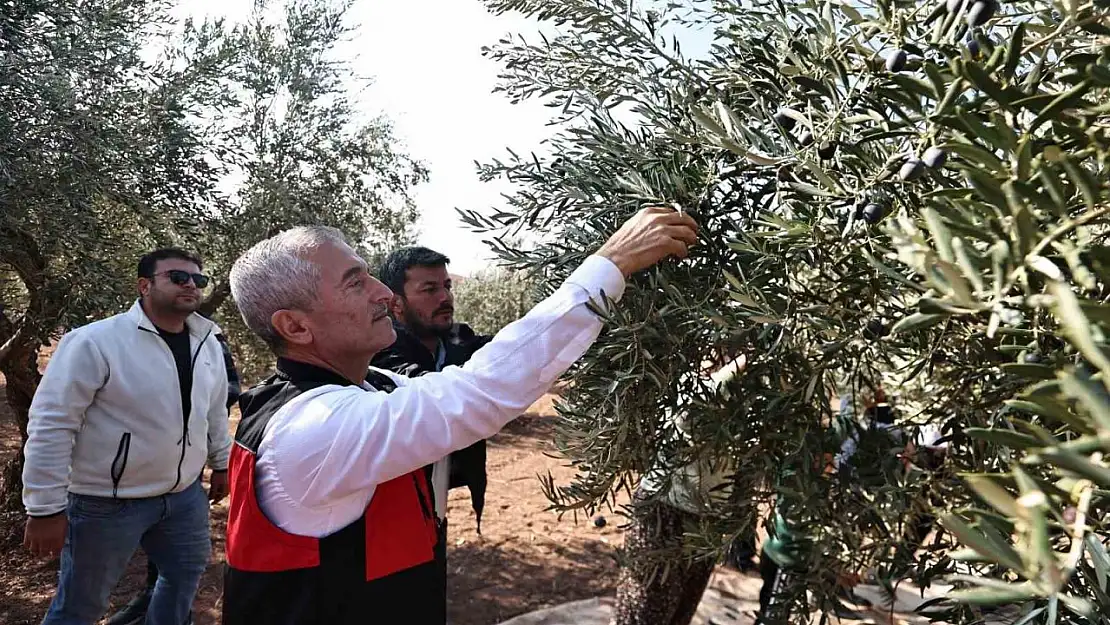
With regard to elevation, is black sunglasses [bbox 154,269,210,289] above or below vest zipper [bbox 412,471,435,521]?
above

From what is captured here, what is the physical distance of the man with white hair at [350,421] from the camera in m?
1.63

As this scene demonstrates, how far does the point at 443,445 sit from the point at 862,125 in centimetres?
111

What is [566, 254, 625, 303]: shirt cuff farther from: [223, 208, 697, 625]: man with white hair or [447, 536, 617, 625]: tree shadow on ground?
[447, 536, 617, 625]: tree shadow on ground

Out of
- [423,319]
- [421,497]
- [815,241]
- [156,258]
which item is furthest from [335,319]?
[156,258]

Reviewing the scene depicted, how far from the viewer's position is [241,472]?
74.7 inches

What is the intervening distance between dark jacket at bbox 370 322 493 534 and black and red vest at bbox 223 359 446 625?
886 mm

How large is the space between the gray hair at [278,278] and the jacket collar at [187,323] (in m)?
2.00

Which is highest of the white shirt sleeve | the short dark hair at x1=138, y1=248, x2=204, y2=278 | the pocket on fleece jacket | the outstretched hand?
the short dark hair at x1=138, y1=248, x2=204, y2=278

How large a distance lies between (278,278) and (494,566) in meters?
5.06

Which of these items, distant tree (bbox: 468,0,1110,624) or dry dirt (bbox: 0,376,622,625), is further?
dry dirt (bbox: 0,376,622,625)

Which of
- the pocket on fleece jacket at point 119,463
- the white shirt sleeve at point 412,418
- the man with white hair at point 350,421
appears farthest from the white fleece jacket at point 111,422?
the white shirt sleeve at point 412,418

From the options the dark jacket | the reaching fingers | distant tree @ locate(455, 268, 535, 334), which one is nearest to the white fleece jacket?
the dark jacket

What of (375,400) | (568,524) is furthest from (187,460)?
(568,524)

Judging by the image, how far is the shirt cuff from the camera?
153 centimetres
